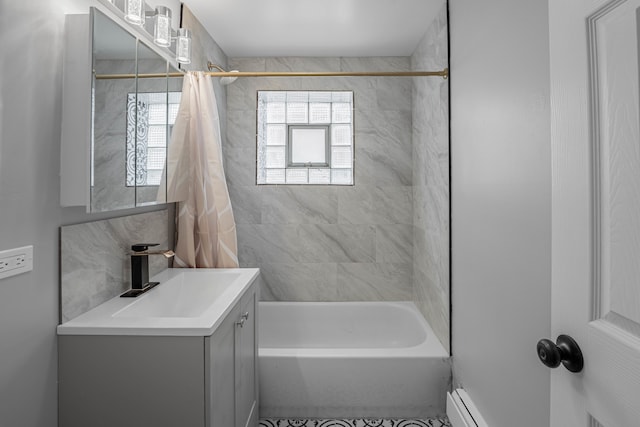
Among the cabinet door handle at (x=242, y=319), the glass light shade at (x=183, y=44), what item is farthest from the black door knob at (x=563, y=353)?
the glass light shade at (x=183, y=44)

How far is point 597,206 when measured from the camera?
0.65 metres

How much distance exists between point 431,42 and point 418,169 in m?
0.91

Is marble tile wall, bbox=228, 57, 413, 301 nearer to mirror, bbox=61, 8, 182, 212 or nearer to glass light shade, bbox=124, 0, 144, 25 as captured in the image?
mirror, bbox=61, 8, 182, 212

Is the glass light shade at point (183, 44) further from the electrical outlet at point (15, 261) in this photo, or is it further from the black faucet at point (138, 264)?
the electrical outlet at point (15, 261)

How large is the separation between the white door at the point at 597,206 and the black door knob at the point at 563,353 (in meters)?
0.02

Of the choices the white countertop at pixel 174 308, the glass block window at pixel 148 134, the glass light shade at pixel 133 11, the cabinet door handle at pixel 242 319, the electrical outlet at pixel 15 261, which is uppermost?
the glass light shade at pixel 133 11

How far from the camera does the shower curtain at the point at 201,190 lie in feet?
7.02

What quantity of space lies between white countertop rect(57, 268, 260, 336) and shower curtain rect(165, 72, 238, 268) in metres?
0.13

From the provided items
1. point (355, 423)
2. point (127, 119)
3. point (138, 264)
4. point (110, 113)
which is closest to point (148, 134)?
point (127, 119)

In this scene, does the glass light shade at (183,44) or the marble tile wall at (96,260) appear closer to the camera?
the marble tile wall at (96,260)

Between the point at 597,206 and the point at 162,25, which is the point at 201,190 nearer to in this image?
the point at 162,25

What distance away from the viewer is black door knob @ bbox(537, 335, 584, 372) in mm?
693

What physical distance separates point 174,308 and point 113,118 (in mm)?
865

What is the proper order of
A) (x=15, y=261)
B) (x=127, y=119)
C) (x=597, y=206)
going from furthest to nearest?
(x=127, y=119) < (x=15, y=261) < (x=597, y=206)
